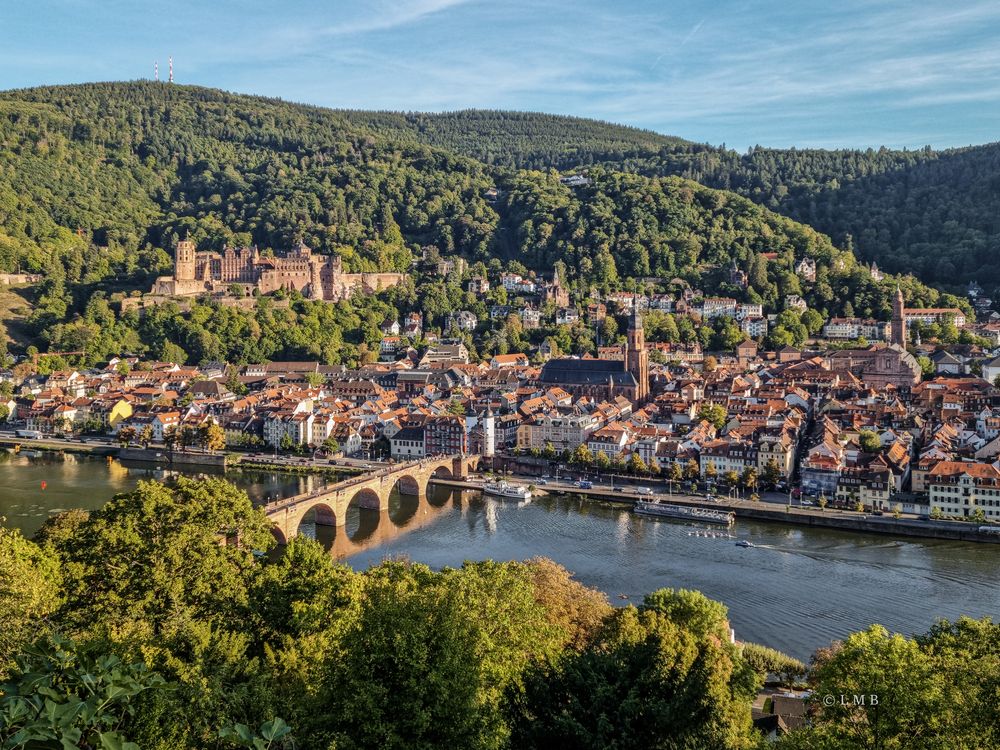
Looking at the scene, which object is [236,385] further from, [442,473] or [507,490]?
[507,490]

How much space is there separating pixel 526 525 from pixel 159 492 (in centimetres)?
Result: 1398

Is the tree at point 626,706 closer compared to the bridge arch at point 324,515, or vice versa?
the tree at point 626,706

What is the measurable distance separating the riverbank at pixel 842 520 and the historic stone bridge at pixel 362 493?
662 cm

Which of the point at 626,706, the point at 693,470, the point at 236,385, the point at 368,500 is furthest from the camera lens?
the point at 236,385

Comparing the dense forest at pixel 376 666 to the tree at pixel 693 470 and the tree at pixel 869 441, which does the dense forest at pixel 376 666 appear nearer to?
the tree at pixel 693 470

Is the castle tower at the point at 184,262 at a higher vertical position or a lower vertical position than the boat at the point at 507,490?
higher

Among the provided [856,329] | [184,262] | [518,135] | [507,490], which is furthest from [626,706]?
[518,135]

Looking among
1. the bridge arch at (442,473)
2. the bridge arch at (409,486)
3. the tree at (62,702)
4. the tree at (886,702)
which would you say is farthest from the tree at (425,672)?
the bridge arch at (442,473)

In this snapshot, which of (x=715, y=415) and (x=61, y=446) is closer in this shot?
(x=715, y=415)

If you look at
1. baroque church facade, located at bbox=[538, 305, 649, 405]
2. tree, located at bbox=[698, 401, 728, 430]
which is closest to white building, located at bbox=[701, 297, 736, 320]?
baroque church facade, located at bbox=[538, 305, 649, 405]

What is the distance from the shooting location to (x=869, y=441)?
31016 millimetres

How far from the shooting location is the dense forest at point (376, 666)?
20.5 ft

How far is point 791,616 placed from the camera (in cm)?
1820

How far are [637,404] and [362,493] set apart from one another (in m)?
18.8
